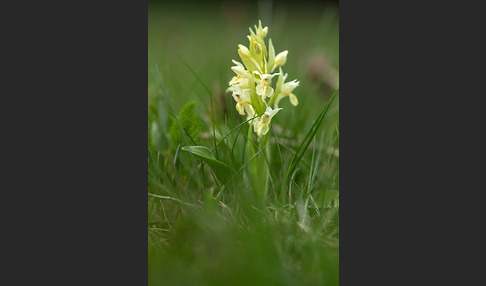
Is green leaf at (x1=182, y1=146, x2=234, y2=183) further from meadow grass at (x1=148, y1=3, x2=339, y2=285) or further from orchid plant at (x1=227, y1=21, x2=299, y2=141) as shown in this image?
orchid plant at (x1=227, y1=21, x2=299, y2=141)

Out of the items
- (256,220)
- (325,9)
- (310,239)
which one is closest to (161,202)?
(256,220)

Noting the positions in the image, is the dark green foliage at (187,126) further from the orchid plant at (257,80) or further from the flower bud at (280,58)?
the flower bud at (280,58)

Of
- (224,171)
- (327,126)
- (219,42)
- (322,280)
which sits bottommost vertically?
(322,280)

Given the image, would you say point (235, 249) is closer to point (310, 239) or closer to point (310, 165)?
point (310, 239)

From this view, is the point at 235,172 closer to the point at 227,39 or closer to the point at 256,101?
the point at 256,101

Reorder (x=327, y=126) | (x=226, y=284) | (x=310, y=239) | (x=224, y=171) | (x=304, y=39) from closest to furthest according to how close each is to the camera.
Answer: (x=226, y=284) → (x=310, y=239) → (x=224, y=171) → (x=327, y=126) → (x=304, y=39)

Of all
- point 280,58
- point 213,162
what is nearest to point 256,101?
point 280,58

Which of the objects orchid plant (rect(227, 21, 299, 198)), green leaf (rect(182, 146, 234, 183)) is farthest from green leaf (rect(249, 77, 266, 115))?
green leaf (rect(182, 146, 234, 183))
